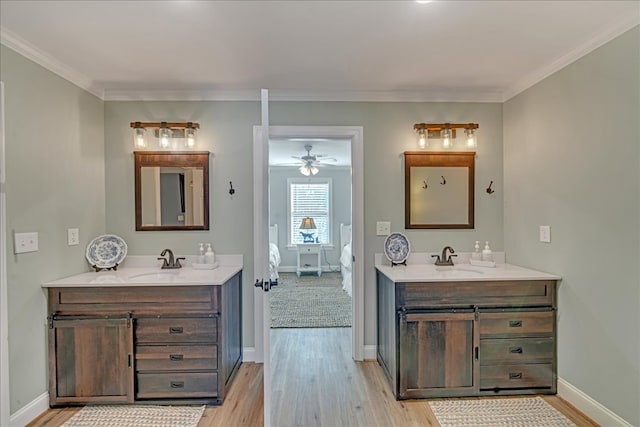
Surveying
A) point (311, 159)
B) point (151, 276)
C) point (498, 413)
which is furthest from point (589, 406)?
point (311, 159)

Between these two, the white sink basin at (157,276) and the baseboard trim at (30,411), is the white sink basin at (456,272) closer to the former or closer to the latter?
the white sink basin at (157,276)

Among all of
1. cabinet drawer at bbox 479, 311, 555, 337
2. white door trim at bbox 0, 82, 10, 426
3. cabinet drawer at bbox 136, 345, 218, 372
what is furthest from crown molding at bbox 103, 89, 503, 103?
cabinet drawer at bbox 136, 345, 218, 372

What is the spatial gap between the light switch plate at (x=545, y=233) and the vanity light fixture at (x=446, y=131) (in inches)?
35.4

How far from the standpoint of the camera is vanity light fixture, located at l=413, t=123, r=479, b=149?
310 cm

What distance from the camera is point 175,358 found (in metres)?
2.41

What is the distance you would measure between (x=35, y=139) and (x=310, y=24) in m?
1.90

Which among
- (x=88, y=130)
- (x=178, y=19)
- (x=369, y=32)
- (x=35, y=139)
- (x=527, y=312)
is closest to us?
(x=178, y=19)

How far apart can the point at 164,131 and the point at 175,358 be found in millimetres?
1809

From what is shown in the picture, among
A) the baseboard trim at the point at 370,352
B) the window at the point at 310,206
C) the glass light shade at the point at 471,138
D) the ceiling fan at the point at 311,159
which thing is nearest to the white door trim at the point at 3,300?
the baseboard trim at the point at 370,352

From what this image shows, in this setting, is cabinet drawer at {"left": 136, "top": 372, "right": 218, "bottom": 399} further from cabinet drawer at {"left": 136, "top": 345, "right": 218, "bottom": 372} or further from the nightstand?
the nightstand

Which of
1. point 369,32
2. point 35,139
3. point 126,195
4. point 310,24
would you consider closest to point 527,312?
point 369,32

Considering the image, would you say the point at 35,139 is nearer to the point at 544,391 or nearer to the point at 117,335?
the point at 117,335

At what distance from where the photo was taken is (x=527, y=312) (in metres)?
2.50

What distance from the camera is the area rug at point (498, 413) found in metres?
2.19
